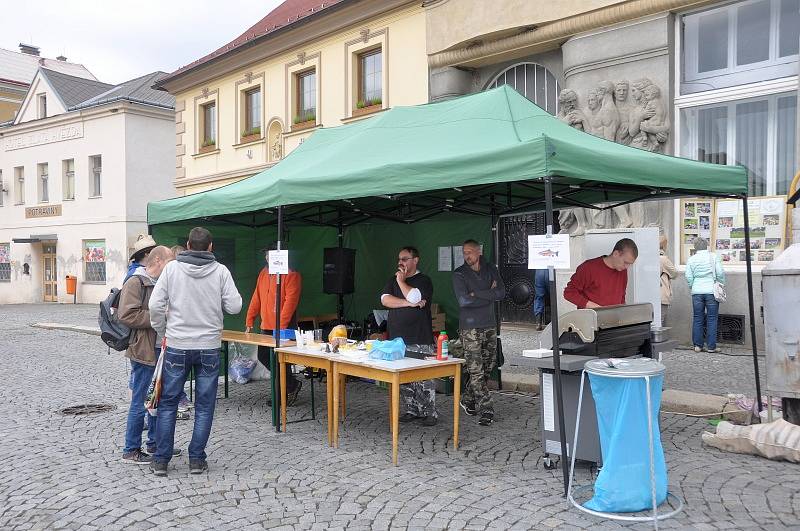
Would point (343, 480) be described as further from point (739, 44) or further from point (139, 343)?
point (739, 44)

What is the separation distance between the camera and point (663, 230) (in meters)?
10.8

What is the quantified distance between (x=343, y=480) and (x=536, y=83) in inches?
386

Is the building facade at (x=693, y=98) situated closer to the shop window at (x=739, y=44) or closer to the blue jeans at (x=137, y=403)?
the shop window at (x=739, y=44)

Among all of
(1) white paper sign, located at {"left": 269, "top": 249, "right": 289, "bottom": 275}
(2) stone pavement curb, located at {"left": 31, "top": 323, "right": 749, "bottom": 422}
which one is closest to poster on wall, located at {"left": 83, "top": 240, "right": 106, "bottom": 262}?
(1) white paper sign, located at {"left": 269, "top": 249, "right": 289, "bottom": 275}

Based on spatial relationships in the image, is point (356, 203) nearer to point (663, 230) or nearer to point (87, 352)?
point (663, 230)

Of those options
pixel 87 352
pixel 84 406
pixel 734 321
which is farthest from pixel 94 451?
pixel 734 321

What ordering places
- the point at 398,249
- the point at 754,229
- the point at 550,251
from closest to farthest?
the point at 550,251 → the point at 398,249 → the point at 754,229

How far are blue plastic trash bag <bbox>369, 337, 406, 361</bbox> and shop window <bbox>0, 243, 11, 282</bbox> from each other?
98.6 feet

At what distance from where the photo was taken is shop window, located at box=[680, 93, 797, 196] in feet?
33.0

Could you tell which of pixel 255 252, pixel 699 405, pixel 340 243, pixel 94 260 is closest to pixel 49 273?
pixel 94 260

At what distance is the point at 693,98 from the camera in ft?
35.3

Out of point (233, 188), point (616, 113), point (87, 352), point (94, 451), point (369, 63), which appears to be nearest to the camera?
point (94, 451)

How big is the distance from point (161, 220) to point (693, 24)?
8.19 metres

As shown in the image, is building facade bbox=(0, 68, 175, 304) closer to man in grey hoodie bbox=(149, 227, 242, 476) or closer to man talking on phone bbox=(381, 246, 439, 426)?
man talking on phone bbox=(381, 246, 439, 426)
